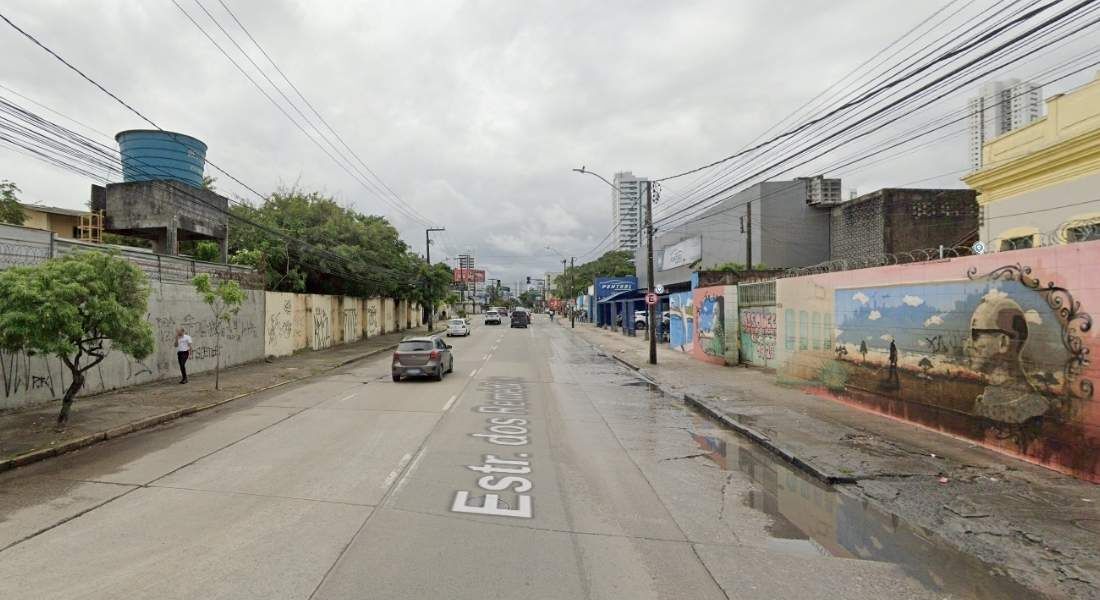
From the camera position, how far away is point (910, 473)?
774 cm

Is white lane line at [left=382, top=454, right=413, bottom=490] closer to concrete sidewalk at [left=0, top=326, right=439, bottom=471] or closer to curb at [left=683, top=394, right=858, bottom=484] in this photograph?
concrete sidewalk at [left=0, top=326, right=439, bottom=471]

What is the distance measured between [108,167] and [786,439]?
1661 cm

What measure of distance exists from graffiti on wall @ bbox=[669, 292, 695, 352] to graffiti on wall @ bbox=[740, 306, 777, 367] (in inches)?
203

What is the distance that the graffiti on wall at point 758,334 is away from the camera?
1863cm

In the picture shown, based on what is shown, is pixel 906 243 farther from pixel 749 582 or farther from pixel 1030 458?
pixel 749 582

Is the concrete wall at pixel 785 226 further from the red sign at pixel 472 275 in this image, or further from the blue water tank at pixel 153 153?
the red sign at pixel 472 275

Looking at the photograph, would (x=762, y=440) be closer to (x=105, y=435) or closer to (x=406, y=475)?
(x=406, y=475)

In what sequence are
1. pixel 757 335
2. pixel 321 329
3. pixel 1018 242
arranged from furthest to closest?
pixel 321 329, pixel 757 335, pixel 1018 242

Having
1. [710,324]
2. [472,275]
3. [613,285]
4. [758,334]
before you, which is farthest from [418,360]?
[472,275]

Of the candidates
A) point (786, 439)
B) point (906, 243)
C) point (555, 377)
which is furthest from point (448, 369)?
point (906, 243)

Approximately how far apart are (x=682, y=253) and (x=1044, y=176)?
27.9 m

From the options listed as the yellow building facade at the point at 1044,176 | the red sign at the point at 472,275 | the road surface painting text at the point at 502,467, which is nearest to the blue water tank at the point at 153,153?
the road surface painting text at the point at 502,467

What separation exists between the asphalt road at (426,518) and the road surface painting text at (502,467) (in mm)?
43

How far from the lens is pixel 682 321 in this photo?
28.8 meters
